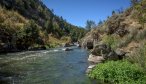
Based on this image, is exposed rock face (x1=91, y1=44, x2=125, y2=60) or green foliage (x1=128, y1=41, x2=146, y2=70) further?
exposed rock face (x1=91, y1=44, x2=125, y2=60)

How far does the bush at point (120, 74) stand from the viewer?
2489cm

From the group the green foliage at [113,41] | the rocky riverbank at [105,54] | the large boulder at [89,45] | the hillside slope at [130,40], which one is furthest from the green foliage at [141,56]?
the large boulder at [89,45]

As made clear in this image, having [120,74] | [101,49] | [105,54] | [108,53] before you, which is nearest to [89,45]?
[101,49]

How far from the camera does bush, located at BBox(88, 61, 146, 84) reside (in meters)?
24.9

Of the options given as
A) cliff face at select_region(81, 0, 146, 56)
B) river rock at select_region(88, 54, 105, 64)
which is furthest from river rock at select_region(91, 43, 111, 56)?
cliff face at select_region(81, 0, 146, 56)

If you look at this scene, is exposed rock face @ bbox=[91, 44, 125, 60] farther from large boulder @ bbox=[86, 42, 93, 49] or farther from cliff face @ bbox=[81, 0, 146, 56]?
large boulder @ bbox=[86, 42, 93, 49]

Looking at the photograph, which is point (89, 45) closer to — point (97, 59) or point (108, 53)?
point (97, 59)

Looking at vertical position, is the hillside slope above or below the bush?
above

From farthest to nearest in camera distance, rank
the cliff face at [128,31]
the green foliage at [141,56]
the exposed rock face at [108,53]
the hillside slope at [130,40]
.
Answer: the cliff face at [128,31], the exposed rock face at [108,53], the hillside slope at [130,40], the green foliage at [141,56]

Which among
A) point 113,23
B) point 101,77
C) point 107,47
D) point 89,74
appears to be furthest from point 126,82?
point 113,23

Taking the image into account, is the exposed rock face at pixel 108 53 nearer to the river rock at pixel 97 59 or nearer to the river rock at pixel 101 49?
the river rock at pixel 101 49

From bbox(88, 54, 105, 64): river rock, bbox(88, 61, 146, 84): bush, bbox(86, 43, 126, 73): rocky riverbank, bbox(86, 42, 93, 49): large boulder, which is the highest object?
bbox(86, 42, 93, 49): large boulder

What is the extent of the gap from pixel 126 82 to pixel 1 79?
14.2 meters

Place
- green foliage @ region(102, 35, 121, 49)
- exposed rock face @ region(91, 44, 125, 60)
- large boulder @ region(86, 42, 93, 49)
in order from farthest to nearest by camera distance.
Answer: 1. large boulder @ region(86, 42, 93, 49)
2. green foliage @ region(102, 35, 121, 49)
3. exposed rock face @ region(91, 44, 125, 60)
